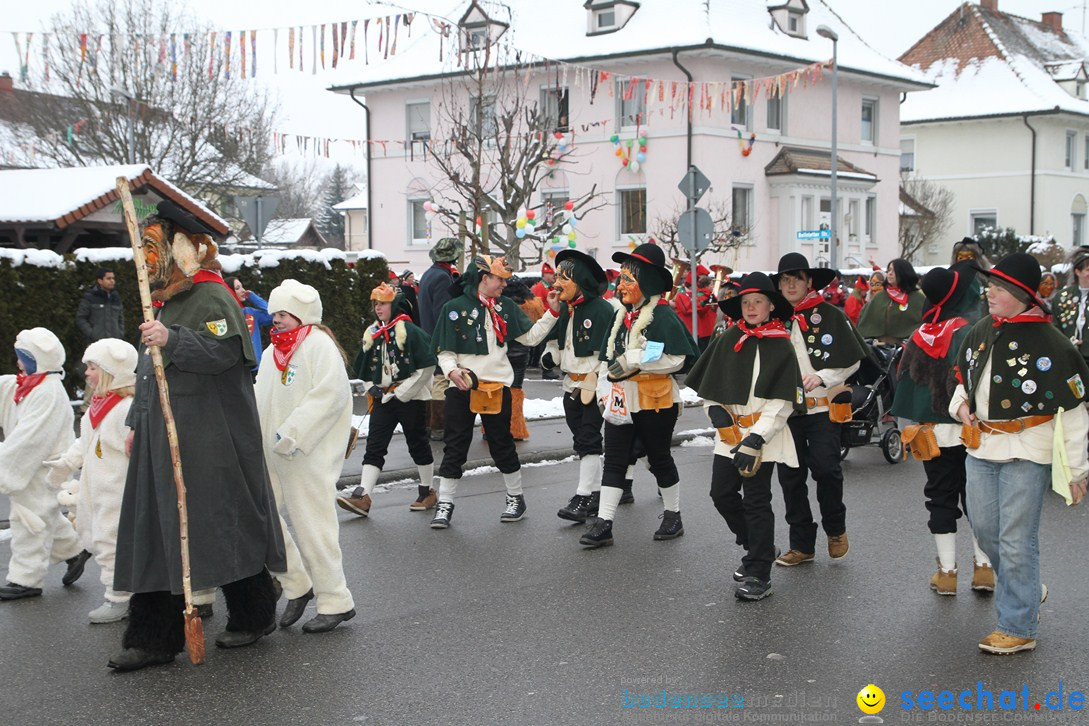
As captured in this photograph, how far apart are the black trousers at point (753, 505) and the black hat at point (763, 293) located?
2.77 ft

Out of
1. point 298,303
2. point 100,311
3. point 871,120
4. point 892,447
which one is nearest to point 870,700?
point 298,303

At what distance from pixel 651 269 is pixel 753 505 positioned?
2003 mm

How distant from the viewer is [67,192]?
21.0 m

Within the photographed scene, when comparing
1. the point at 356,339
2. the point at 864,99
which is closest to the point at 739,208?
the point at 864,99

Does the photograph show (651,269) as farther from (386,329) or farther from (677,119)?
(677,119)

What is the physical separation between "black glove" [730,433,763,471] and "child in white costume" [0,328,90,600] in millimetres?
3797

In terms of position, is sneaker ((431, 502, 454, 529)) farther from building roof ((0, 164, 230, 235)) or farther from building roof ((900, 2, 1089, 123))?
building roof ((900, 2, 1089, 123))

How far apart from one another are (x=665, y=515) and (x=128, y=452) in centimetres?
390

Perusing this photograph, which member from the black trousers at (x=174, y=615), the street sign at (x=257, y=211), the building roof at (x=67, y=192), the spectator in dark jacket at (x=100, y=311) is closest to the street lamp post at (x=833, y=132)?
the street sign at (x=257, y=211)

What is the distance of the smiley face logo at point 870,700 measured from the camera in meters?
4.96

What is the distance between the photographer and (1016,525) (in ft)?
18.5

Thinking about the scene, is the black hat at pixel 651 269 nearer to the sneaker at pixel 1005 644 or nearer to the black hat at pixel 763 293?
the black hat at pixel 763 293

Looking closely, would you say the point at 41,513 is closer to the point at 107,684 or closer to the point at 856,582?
the point at 107,684

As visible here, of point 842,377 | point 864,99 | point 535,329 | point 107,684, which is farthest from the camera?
point 864,99
